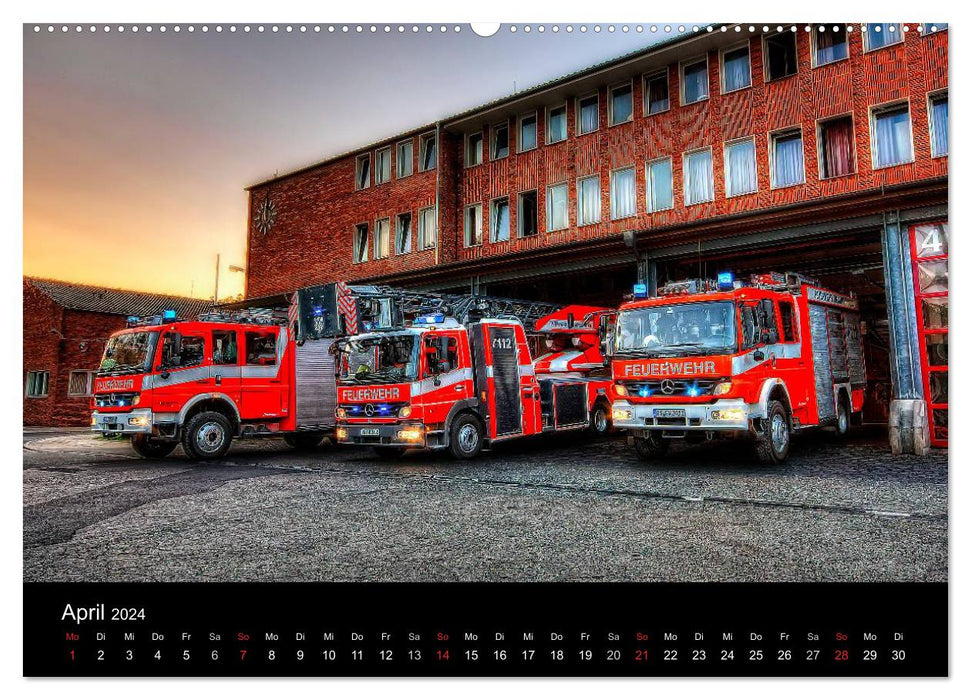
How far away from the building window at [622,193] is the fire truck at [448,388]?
204 inches

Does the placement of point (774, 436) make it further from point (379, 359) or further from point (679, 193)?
point (679, 193)

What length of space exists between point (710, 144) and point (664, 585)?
14244 mm

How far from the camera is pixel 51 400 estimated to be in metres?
19.3

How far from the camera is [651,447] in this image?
10242 millimetres

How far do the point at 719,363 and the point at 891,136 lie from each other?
784 cm

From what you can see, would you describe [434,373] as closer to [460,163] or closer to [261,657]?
[261,657]

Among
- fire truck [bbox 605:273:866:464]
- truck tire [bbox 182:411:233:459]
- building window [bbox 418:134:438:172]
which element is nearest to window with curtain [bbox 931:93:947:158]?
fire truck [bbox 605:273:866:464]

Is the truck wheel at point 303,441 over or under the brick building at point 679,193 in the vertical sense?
under

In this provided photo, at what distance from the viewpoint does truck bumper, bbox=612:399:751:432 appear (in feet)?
26.8

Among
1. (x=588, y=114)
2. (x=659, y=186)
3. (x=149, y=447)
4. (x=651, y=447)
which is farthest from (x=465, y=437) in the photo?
(x=588, y=114)

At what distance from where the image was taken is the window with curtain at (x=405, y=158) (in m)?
19.4

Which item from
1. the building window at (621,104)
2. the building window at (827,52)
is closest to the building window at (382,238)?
the building window at (621,104)

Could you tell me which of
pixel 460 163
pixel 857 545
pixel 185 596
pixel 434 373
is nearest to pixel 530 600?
pixel 185 596

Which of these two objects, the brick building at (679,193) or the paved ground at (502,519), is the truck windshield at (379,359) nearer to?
the paved ground at (502,519)
